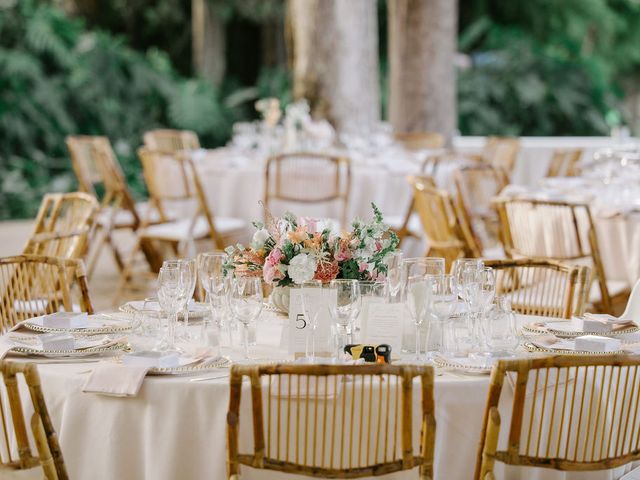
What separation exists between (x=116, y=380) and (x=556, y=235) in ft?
10.1

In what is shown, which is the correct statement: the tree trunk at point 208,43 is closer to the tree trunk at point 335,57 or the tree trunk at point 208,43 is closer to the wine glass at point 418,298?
the tree trunk at point 335,57

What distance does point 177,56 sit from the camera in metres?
16.4

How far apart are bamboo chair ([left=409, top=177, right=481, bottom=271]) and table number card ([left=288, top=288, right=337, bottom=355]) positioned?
237 centimetres

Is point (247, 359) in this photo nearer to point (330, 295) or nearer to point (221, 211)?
point (330, 295)

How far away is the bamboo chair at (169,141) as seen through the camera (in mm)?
8992

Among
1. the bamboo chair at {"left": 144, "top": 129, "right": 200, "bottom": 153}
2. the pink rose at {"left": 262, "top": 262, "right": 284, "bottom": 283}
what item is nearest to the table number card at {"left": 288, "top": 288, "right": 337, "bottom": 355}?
the pink rose at {"left": 262, "top": 262, "right": 284, "bottom": 283}

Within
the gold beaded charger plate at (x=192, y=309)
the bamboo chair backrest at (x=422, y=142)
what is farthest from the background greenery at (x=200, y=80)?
the gold beaded charger plate at (x=192, y=309)

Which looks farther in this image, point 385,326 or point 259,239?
point 259,239

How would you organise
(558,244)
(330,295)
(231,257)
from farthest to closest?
(558,244) → (231,257) → (330,295)

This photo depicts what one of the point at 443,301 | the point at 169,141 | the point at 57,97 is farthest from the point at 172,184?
the point at 57,97

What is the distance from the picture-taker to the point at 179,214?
726 cm

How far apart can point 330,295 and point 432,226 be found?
2824 mm

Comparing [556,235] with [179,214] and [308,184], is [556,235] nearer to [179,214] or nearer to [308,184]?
[308,184]

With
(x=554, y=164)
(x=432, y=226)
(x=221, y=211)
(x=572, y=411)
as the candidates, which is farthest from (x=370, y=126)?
(x=572, y=411)
